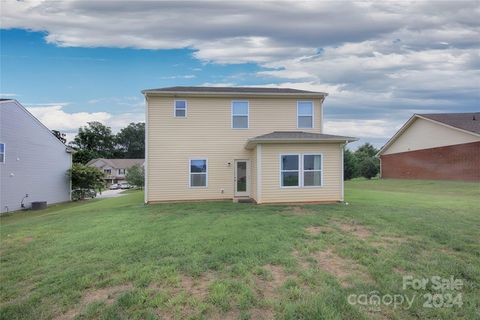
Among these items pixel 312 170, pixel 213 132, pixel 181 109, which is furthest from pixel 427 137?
pixel 181 109

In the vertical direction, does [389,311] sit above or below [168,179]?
below

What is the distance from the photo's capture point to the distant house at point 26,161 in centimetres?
2022

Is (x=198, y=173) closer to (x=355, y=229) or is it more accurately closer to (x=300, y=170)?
(x=300, y=170)

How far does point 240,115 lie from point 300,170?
14.4ft

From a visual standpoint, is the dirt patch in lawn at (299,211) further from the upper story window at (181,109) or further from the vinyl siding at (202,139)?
the upper story window at (181,109)

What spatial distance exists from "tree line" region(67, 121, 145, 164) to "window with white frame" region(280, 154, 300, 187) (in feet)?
194

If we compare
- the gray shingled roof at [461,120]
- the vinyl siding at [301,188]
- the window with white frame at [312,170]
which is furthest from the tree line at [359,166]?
the window with white frame at [312,170]

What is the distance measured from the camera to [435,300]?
4.27 meters

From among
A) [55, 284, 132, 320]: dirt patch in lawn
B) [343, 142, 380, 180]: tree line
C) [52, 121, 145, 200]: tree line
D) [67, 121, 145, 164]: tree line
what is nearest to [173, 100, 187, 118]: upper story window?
[55, 284, 132, 320]: dirt patch in lawn

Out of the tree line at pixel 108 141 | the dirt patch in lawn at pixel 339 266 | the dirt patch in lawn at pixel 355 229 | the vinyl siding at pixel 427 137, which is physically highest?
the tree line at pixel 108 141

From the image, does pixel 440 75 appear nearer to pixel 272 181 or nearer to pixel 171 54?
pixel 272 181

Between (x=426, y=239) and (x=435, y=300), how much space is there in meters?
2.91

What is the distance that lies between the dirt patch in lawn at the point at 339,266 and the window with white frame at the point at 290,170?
767 centimetres

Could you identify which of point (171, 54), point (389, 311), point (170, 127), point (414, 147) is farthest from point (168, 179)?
point (414, 147)
